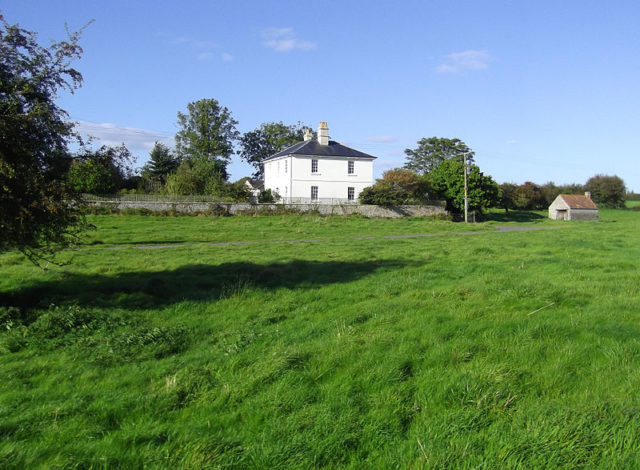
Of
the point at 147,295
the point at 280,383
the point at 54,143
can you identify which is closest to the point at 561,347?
the point at 280,383

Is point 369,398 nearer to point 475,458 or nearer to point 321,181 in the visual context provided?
point 475,458

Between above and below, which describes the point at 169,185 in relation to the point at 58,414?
above

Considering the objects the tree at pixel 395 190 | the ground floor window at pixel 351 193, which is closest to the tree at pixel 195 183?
the ground floor window at pixel 351 193

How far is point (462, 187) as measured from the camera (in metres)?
57.8

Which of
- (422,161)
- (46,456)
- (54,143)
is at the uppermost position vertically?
(422,161)

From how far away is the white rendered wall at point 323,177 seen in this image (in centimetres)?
5791

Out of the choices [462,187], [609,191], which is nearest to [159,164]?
[462,187]

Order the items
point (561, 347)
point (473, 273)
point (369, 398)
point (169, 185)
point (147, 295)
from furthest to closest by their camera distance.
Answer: point (169, 185) → point (473, 273) → point (147, 295) → point (561, 347) → point (369, 398)

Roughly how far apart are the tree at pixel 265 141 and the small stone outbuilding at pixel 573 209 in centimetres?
4625

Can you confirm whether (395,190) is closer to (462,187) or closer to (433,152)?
(462,187)

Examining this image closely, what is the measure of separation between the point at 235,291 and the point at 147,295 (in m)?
1.87

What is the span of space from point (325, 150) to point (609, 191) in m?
67.0

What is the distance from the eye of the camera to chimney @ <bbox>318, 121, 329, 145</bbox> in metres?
60.9

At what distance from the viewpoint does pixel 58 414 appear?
493 cm
